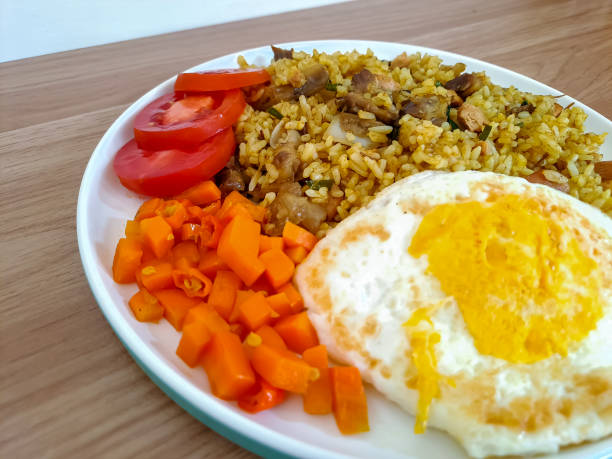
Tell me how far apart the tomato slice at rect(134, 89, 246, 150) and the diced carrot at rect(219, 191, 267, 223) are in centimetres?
30

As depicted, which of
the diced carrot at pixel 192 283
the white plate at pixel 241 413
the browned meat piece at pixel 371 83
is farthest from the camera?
the browned meat piece at pixel 371 83

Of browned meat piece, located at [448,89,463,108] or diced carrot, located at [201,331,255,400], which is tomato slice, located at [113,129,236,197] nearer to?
diced carrot, located at [201,331,255,400]

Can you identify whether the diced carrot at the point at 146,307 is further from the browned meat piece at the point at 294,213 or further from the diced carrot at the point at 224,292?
the browned meat piece at the point at 294,213

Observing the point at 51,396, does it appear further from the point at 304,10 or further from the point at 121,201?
the point at 304,10

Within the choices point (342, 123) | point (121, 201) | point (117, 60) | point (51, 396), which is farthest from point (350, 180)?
point (117, 60)

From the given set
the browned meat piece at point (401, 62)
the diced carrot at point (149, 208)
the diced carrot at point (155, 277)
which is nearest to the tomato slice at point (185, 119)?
the diced carrot at point (149, 208)

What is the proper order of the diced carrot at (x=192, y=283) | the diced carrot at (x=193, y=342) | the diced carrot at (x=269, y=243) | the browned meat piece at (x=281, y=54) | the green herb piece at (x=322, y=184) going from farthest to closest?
1. the browned meat piece at (x=281, y=54)
2. the green herb piece at (x=322, y=184)
3. the diced carrot at (x=269, y=243)
4. the diced carrot at (x=192, y=283)
5. the diced carrot at (x=193, y=342)

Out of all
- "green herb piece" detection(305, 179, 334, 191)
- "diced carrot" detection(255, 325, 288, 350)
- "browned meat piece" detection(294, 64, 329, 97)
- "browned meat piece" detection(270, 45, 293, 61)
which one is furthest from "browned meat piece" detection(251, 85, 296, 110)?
"diced carrot" detection(255, 325, 288, 350)

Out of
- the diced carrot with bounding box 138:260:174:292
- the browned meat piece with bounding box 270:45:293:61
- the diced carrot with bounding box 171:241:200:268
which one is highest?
the browned meat piece with bounding box 270:45:293:61

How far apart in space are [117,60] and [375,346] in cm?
296

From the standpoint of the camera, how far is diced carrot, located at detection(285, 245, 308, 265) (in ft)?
5.91

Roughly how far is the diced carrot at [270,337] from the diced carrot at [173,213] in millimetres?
570

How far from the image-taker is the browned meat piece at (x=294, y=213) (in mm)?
1937

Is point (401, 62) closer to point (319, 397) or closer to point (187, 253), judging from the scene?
point (187, 253)
